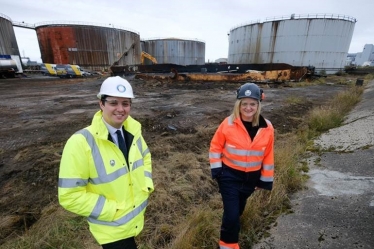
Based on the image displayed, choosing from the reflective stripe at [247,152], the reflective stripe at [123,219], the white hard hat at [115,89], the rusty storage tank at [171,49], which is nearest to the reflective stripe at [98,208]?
the reflective stripe at [123,219]

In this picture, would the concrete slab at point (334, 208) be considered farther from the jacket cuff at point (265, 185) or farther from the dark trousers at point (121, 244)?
the dark trousers at point (121, 244)

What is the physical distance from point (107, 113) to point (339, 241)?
249cm

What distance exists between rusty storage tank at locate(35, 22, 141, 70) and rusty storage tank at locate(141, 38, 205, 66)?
10.4 metres

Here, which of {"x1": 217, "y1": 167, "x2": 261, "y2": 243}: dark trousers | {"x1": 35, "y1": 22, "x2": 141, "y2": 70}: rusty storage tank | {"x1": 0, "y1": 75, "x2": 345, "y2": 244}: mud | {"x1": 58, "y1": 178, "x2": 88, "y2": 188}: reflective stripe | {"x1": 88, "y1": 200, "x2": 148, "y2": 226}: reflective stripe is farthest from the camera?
{"x1": 35, "y1": 22, "x2": 141, "y2": 70}: rusty storage tank

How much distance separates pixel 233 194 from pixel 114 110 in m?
1.38

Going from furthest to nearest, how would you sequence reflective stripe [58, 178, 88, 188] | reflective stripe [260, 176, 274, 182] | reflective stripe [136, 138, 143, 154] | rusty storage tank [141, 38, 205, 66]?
rusty storage tank [141, 38, 205, 66] < reflective stripe [260, 176, 274, 182] < reflective stripe [136, 138, 143, 154] < reflective stripe [58, 178, 88, 188]

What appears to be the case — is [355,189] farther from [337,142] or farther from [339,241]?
[337,142]

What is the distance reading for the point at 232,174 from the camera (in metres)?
2.13

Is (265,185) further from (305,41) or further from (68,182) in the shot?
(305,41)

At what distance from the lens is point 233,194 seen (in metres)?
2.11

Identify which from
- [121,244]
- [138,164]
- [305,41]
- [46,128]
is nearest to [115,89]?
[138,164]

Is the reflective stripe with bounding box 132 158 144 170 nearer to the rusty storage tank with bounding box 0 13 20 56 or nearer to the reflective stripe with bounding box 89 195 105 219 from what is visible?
the reflective stripe with bounding box 89 195 105 219

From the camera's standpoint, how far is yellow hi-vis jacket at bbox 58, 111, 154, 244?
131 centimetres

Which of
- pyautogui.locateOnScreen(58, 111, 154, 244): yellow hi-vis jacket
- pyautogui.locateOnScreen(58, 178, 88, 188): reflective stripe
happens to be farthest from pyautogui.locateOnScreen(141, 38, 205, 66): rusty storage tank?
pyautogui.locateOnScreen(58, 178, 88, 188): reflective stripe
